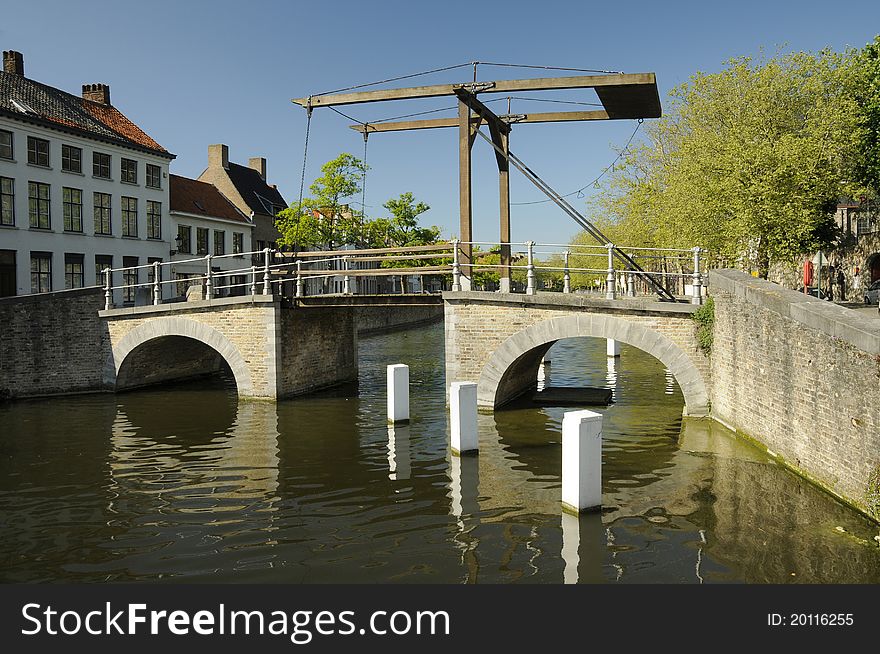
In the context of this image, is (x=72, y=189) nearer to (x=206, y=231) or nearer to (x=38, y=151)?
(x=38, y=151)

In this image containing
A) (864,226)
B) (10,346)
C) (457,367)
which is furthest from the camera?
(864,226)

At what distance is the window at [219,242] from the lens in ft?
131

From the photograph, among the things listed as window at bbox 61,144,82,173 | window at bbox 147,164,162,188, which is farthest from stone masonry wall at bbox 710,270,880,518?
window at bbox 147,164,162,188

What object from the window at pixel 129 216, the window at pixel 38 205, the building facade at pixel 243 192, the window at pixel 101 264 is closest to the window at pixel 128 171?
the window at pixel 129 216

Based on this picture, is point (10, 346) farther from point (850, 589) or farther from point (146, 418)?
point (850, 589)

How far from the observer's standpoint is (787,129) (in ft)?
77.8

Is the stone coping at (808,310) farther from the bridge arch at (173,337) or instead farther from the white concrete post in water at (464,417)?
the bridge arch at (173,337)

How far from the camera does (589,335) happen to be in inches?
585

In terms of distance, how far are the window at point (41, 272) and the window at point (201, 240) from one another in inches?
363

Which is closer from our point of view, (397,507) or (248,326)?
(397,507)

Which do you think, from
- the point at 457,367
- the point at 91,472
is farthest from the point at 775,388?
the point at 91,472

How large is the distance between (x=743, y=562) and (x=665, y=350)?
24.3 feet

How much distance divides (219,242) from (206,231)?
1.44m

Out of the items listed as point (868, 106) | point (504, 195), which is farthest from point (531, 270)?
point (868, 106)
